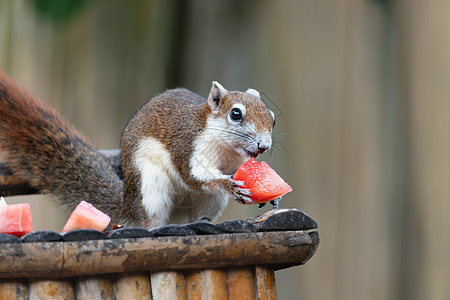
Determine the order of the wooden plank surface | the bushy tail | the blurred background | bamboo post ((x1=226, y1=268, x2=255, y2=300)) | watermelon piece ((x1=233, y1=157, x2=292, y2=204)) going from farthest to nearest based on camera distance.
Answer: the blurred background < the bushy tail < watermelon piece ((x1=233, y1=157, x2=292, y2=204)) < bamboo post ((x1=226, y1=268, x2=255, y2=300)) < the wooden plank surface

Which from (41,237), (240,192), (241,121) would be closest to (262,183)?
(240,192)

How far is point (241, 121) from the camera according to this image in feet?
3.90

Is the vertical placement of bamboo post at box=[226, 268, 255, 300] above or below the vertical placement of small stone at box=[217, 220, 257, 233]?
below

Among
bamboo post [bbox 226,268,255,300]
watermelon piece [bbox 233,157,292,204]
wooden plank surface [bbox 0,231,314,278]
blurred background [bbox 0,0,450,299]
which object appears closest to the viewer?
wooden plank surface [bbox 0,231,314,278]

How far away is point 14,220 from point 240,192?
0.34 metres

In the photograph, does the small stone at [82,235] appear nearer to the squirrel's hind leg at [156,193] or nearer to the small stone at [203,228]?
the small stone at [203,228]

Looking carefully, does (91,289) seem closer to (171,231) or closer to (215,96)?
(171,231)

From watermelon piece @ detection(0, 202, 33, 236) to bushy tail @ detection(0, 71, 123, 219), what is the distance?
1.19 ft

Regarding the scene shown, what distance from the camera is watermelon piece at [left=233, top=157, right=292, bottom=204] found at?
1071mm

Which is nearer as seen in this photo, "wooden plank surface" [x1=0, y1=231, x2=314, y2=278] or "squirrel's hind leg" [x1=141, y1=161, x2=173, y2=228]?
"wooden plank surface" [x1=0, y1=231, x2=314, y2=278]

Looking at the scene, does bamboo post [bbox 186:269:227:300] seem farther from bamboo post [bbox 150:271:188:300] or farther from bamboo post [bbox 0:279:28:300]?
bamboo post [bbox 0:279:28:300]

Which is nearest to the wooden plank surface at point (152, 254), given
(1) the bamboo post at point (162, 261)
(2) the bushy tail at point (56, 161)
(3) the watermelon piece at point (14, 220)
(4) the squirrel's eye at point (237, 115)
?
(1) the bamboo post at point (162, 261)

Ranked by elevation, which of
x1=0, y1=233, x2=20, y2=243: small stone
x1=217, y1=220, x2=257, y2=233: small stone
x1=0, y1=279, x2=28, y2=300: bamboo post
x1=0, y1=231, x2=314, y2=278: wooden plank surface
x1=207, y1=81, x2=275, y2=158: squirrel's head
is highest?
x1=207, y1=81, x2=275, y2=158: squirrel's head

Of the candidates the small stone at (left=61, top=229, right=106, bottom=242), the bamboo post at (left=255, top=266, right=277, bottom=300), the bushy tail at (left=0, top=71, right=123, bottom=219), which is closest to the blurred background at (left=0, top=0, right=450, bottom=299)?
the bushy tail at (left=0, top=71, right=123, bottom=219)
